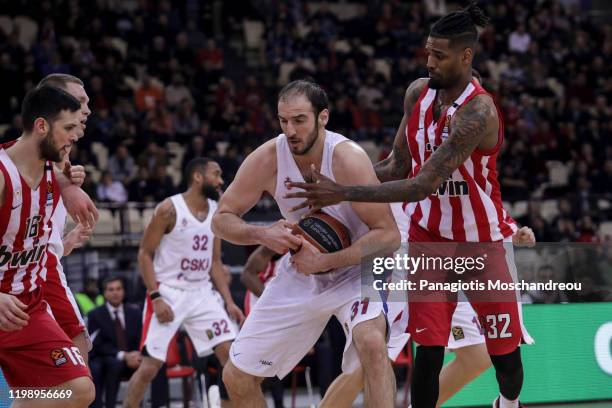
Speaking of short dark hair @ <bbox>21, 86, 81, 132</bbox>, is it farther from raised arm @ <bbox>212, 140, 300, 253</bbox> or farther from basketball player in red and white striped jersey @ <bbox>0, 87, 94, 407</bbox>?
raised arm @ <bbox>212, 140, 300, 253</bbox>

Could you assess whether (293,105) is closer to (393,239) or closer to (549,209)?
(393,239)

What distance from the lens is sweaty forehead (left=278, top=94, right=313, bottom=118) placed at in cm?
521

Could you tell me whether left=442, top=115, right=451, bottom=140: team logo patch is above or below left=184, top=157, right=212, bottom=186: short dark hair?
above

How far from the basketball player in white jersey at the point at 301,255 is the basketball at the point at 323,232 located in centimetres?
7

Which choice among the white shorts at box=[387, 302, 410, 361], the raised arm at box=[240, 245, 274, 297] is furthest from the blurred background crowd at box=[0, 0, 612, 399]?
the white shorts at box=[387, 302, 410, 361]

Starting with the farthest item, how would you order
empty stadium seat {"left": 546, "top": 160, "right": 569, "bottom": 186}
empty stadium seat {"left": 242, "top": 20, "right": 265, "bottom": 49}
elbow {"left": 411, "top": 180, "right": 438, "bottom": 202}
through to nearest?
empty stadium seat {"left": 242, "top": 20, "right": 265, "bottom": 49}, empty stadium seat {"left": 546, "top": 160, "right": 569, "bottom": 186}, elbow {"left": 411, "top": 180, "right": 438, "bottom": 202}

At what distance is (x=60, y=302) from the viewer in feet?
18.3

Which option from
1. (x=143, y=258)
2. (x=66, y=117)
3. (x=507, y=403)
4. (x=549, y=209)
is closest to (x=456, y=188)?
(x=507, y=403)

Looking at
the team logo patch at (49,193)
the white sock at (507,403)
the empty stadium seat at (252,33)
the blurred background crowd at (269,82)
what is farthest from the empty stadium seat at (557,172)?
the team logo patch at (49,193)

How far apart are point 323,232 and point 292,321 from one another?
0.52 meters

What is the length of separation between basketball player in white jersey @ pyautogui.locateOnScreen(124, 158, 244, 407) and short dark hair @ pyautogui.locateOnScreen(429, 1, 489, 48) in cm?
402

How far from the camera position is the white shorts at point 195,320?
8469 millimetres

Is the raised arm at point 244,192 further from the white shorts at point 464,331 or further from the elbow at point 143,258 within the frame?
the elbow at point 143,258

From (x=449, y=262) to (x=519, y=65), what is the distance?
54.2 ft
